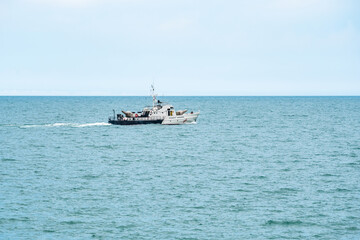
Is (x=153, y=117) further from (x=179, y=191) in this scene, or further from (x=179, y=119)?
(x=179, y=191)

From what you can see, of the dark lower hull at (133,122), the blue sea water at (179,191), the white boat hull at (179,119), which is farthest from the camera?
the white boat hull at (179,119)

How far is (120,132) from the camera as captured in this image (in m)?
93.6

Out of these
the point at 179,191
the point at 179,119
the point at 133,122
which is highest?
the point at 179,119

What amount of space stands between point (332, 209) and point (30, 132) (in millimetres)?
71967

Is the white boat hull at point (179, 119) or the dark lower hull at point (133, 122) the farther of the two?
the white boat hull at point (179, 119)

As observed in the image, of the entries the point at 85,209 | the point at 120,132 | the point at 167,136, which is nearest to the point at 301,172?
the point at 85,209

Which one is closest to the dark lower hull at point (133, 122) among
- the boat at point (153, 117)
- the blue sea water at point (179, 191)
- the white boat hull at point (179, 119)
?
the boat at point (153, 117)

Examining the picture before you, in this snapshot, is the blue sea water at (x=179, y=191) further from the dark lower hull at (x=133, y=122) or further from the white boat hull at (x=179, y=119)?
the white boat hull at (x=179, y=119)

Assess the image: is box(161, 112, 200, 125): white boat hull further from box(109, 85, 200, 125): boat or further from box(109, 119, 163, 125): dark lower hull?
box(109, 119, 163, 125): dark lower hull

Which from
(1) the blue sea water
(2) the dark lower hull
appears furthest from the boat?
(1) the blue sea water

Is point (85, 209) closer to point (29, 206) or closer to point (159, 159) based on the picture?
point (29, 206)

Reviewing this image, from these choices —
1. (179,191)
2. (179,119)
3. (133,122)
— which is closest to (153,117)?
(133,122)

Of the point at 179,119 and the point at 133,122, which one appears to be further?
the point at 179,119

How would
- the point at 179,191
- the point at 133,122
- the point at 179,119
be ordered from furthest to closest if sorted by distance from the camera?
the point at 179,119
the point at 133,122
the point at 179,191
